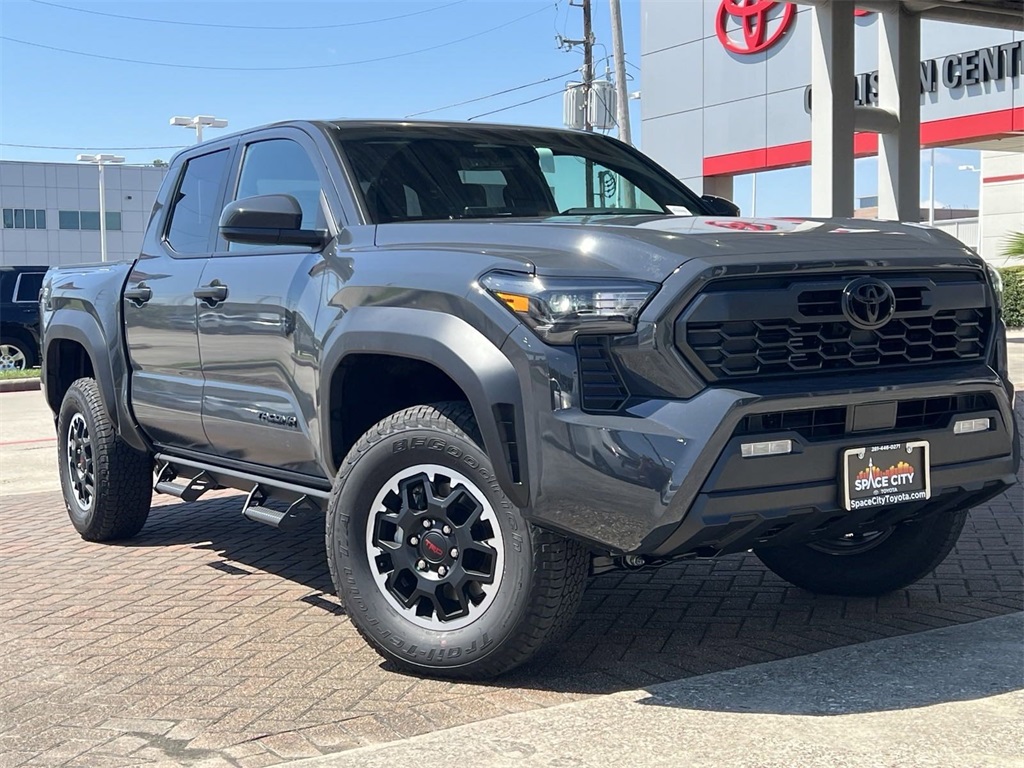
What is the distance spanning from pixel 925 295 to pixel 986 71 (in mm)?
16063

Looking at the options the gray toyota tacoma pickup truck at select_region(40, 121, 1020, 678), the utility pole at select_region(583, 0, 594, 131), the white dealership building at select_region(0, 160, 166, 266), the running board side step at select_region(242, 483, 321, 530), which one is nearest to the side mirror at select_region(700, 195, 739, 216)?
the gray toyota tacoma pickup truck at select_region(40, 121, 1020, 678)

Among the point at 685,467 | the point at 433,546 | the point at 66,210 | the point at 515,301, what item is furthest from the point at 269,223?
the point at 66,210

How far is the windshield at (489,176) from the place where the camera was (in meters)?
4.97

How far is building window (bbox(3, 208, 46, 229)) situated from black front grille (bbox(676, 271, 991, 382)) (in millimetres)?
72491

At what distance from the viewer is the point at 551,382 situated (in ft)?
12.3

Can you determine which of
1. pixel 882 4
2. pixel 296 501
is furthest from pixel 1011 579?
pixel 882 4

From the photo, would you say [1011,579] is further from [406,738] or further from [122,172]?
[122,172]

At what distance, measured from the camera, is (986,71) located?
1856 cm

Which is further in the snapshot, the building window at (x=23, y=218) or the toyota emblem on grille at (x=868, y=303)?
the building window at (x=23, y=218)

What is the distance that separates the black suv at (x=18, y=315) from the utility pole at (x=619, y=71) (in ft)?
35.0

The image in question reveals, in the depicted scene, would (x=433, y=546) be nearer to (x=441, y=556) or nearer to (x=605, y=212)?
(x=441, y=556)

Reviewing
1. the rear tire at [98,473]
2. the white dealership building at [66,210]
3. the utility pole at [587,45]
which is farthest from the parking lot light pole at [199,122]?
the white dealership building at [66,210]

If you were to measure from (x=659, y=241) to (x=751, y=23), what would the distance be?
740 inches

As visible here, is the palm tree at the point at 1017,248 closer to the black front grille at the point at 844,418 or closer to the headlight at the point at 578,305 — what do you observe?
the black front grille at the point at 844,418
